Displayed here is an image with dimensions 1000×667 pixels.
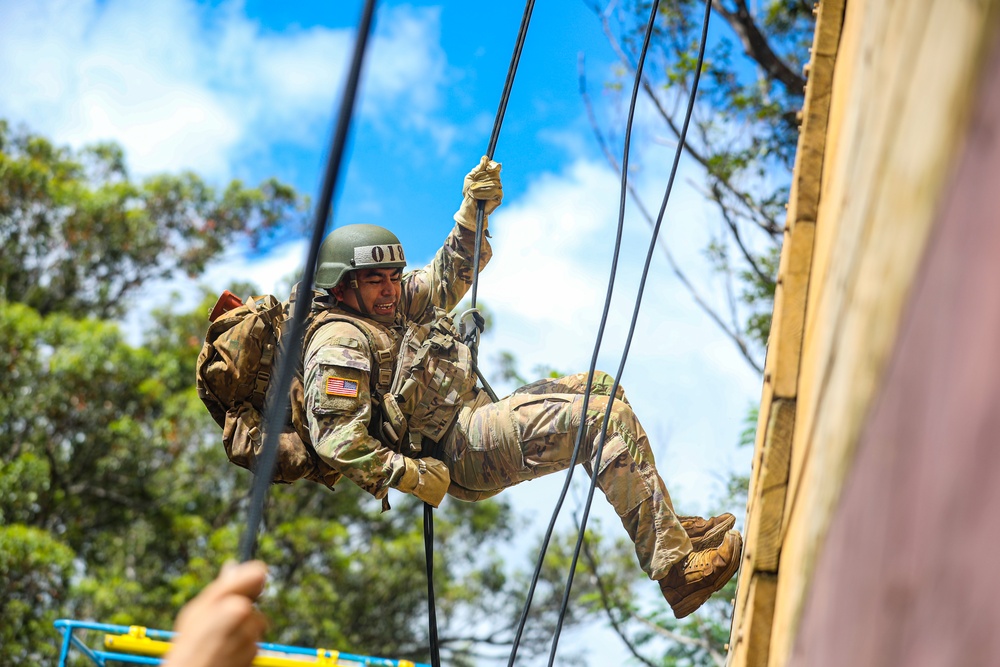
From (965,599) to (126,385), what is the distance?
17.1 metres

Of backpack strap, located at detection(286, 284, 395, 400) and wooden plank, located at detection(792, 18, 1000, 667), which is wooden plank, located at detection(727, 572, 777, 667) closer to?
wooden plank, located at detection(792, 18, 1000, 667)

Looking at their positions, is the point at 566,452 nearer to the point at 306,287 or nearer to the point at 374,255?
the point at 374,255

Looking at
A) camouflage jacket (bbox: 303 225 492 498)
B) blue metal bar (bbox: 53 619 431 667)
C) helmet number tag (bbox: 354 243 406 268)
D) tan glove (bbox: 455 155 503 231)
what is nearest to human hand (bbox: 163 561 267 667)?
camouflage jacket (bbox: 303 225 492 498)

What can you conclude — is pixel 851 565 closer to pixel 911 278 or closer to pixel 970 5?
pixel 911 278

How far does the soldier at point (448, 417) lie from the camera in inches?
200

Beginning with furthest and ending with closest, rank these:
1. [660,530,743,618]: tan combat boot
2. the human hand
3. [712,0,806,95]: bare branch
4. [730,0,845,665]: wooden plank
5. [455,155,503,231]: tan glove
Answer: [712,0,806,95]: bare branch → [455,155,503,231]: tan glove → [660,530,743,618]: tan combat boot → [730,0,845,665]: wooden plank → the human hand

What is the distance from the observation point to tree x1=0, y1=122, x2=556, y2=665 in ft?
52.1

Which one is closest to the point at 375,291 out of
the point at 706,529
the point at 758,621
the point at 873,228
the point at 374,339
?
the point at 374,339

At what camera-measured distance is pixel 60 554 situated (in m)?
15.1

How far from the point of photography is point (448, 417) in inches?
220

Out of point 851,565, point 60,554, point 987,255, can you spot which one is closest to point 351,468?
point 851,565

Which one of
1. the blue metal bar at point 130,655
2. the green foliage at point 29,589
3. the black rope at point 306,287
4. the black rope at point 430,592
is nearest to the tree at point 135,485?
the green foliage at point 29,589

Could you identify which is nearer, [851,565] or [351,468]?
[851,565]

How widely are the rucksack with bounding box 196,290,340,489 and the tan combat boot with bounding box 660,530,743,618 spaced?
1793 mm
